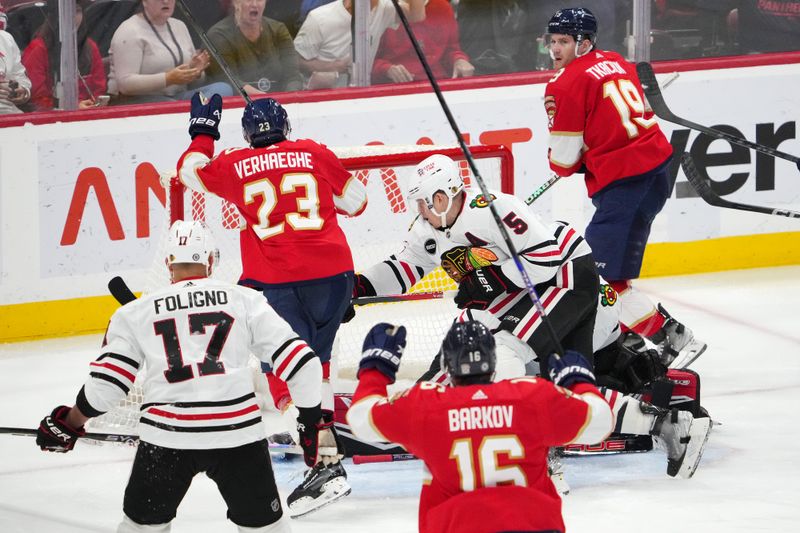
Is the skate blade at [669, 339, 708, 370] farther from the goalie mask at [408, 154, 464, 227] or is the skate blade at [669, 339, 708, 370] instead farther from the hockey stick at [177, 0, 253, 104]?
the hockey stick at [177, 0, 253, 104]

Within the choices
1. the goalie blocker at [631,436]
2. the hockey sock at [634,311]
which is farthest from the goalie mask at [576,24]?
the goalie blocker at [631,436]

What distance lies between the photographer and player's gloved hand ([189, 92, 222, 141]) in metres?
4.73

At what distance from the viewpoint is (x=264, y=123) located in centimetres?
452

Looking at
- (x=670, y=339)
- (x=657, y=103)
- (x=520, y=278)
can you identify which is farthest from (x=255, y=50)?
(x=520, y=278)

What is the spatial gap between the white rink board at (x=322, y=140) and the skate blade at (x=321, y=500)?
2526 millimetres

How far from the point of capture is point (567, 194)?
7.19 meters

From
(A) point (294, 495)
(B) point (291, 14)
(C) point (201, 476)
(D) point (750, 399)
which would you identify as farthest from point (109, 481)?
(B) point (291, 14)

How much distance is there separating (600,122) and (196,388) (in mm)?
2405

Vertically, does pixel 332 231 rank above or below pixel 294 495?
above

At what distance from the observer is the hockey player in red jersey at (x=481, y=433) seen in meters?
2.80

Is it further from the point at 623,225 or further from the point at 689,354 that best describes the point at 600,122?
the point at 689,354

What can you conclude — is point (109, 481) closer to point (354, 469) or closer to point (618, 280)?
point (354, 469)

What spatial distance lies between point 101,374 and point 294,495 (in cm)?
113

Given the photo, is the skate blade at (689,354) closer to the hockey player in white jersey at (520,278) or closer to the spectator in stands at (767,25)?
the hockey player in white jersey at (520,278)
